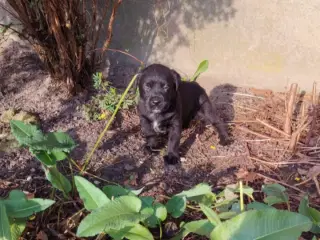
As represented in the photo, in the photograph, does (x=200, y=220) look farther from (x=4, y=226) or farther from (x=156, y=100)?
(x=156, y=100)

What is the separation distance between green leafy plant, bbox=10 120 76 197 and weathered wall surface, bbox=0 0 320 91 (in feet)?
6.10

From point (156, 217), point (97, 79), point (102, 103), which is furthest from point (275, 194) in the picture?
point (97, 79)

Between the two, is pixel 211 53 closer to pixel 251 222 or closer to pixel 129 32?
pixel 129 32

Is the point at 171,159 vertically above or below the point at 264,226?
below

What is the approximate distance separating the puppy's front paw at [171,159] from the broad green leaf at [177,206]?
913mm

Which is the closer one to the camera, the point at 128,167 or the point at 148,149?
the point at 128,167

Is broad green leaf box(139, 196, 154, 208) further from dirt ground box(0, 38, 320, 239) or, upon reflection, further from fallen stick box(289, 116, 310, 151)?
fallen stick box(289, 116, 310, 151)

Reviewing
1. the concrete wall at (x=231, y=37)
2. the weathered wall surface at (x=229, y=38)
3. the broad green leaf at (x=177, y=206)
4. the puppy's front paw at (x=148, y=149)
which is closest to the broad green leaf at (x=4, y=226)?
the broad green leaf at (x=177, y=206)

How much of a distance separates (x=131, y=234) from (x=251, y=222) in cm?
50

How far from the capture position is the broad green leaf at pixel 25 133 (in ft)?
6.15

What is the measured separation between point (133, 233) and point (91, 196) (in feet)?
0.84

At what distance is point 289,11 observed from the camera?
131 inches

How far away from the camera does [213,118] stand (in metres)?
3.10

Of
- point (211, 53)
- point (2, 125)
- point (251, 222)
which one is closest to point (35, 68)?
point (2, 125)
